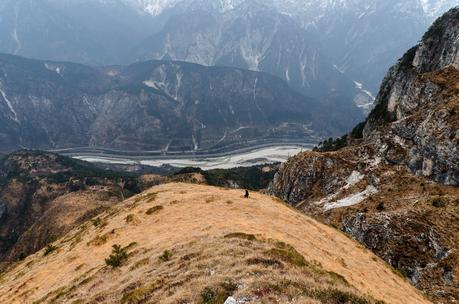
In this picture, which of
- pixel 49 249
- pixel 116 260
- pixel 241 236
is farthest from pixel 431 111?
pixel 49 249

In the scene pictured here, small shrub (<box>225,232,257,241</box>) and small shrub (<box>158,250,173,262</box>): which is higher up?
small shrub (<box>225,232,257,241</box>)

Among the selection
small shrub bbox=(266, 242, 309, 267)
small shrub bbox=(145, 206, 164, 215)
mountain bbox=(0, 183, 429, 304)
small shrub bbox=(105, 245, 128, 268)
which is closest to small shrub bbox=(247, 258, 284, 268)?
mountain bbox=(0, 183, 429, 304)

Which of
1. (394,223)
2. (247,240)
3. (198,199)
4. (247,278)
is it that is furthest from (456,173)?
(247,278)

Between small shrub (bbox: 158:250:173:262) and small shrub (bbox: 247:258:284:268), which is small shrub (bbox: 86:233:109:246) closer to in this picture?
small shrub (bbox: 158:250:173:262)

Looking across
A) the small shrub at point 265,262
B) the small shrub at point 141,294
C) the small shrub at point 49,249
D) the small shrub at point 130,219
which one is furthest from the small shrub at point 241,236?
the small shrub at point 49,249

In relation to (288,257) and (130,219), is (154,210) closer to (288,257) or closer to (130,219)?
(130,219)

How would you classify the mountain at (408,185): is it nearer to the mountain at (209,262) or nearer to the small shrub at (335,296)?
the mountain at (209,262)
